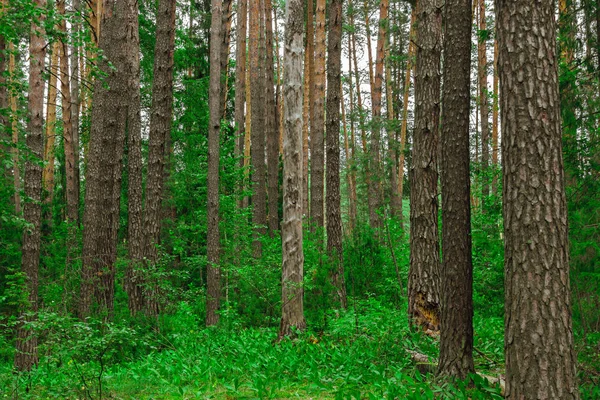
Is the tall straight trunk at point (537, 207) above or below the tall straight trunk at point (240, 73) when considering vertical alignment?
below

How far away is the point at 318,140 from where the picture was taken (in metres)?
15.0

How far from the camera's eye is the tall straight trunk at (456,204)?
5.65 metres

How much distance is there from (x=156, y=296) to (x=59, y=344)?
411 centimetres

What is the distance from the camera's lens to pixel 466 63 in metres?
5.87

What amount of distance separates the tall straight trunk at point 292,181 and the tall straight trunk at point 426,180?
6.38ft

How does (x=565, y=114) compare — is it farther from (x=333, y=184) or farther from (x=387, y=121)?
(x=387, y=121)

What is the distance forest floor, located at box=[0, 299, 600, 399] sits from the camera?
229 inches

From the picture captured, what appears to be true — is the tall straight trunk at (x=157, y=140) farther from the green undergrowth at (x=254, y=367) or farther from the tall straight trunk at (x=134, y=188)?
the green undergrowth at (x=254, y=367)

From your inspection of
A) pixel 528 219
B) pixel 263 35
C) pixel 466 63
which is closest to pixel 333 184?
pixel 466 63

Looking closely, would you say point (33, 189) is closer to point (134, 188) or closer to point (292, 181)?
point (134, 188)

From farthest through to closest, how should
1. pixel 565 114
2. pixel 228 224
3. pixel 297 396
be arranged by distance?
pixel 228 224, pixel 565 114, pixel 297 396

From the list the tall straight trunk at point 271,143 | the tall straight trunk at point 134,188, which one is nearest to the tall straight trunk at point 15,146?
the tall straight trunk at point 134,188

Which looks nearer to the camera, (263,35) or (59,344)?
(59,344)

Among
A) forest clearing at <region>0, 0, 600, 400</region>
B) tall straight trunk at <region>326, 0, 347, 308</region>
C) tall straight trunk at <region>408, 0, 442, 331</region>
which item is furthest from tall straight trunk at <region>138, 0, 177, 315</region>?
tall straight trunk at <region>408, 0, 442, 331</region>
